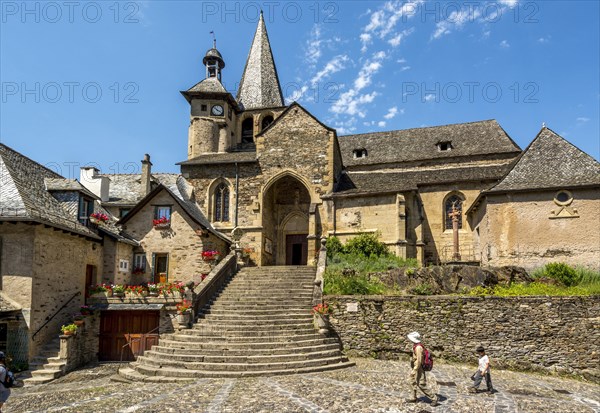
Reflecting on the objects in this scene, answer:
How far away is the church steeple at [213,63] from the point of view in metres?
36.5

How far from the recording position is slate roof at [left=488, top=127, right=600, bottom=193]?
65.4 ft

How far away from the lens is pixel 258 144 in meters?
27.6

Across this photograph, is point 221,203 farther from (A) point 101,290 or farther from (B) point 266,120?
(B) point 266,120

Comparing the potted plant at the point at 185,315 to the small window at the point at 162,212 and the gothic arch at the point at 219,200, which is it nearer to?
the small window at the point at 162,212

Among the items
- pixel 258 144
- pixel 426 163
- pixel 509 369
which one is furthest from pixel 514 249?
pixel 258 144

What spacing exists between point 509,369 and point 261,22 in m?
Answer: 35.8

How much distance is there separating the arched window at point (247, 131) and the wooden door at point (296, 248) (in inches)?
432

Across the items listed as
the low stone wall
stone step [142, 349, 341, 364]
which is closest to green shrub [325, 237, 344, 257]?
the low stone wall

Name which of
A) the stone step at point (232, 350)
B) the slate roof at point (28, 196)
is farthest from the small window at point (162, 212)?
the stone step at point (232, 350)

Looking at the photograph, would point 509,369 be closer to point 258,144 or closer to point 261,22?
point 258,144

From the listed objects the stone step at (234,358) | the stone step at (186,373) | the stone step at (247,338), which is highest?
the stone step at (247,338)

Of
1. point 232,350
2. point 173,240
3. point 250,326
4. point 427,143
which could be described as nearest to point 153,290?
point 173,240

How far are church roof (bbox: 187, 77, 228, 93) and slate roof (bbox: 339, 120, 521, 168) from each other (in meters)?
10.1

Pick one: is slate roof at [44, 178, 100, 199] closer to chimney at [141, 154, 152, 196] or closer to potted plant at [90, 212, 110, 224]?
potted plant at [90, 212, 110, 224]
